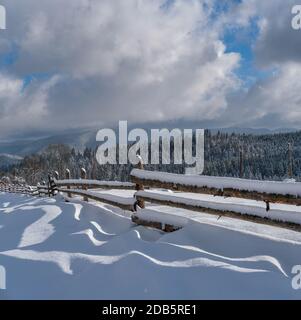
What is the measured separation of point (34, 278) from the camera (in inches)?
212

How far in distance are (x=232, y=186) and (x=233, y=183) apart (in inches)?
2.0

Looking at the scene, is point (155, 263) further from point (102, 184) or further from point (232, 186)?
point (102, 184)

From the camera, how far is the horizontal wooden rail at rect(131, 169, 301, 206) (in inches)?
202

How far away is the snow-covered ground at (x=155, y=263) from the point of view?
4.52 metres

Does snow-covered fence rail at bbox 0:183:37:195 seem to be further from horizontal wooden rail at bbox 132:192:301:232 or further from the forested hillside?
the forested hillside

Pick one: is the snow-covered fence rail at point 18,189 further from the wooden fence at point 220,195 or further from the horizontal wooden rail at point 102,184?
the wooden fence at point 220,195

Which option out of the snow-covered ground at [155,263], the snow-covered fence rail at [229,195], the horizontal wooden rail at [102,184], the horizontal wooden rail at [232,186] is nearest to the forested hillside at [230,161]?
the horizontal wooden rail at [102,184]

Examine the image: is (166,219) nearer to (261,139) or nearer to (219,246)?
(219,246)

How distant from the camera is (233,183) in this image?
596cm

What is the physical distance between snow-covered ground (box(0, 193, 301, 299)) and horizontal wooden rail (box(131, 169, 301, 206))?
0.71 m

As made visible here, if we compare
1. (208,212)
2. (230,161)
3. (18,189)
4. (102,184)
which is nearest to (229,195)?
(208,212)

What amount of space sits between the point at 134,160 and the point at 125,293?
4.64m
